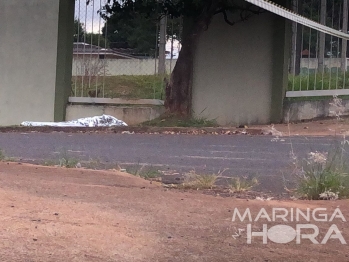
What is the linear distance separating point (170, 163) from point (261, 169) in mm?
1322

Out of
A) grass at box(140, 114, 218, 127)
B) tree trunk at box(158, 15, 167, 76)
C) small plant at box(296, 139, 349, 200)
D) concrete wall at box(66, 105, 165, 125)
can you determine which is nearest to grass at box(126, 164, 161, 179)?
small plant at box(296, 139, 349, 200)

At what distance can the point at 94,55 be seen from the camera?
1838 centimetres

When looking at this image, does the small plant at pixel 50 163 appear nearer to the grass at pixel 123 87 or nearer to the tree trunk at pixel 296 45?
the grass at pixel 123 87

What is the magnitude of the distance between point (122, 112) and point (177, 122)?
174 centimetres

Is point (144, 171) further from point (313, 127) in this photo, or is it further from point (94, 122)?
point (313, 127)

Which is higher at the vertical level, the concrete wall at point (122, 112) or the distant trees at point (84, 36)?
the distant trees at point (84, 36)

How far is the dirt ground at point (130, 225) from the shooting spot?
4.59 m

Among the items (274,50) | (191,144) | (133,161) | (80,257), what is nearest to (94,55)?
(274,50)

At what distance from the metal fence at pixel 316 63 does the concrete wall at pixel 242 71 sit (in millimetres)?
817

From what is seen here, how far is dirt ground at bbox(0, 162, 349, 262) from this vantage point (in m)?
4.59

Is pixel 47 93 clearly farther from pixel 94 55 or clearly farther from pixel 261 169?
pixel 261 169

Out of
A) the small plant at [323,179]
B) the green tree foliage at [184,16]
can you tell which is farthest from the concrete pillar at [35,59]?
the small plant at [323,179]

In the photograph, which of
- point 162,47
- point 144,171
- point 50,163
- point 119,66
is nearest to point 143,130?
point 162,47

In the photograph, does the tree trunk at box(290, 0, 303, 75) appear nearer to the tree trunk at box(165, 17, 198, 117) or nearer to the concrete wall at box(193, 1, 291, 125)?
the concrete wall at box(193, 1, 291, 125)
